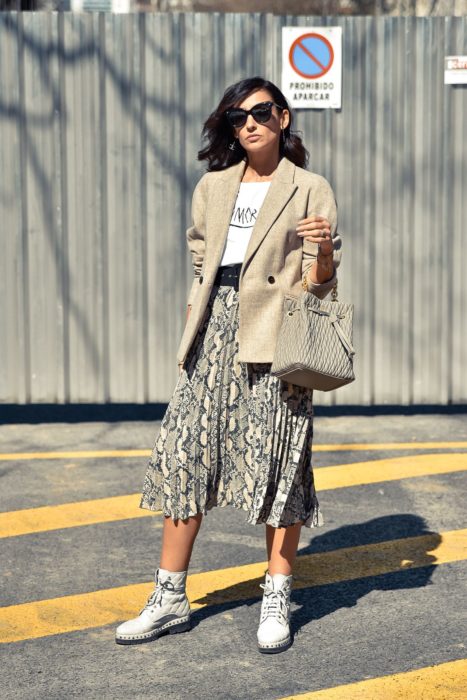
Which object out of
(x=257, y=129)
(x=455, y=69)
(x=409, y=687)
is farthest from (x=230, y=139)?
(x=455, y=69)

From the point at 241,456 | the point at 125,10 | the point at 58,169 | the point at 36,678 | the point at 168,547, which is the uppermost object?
the point at 125,10

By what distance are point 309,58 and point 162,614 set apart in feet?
15.0

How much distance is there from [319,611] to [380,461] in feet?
8.37

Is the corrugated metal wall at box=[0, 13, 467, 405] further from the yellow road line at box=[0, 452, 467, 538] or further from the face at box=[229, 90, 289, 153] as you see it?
the face at box=[229, 90, 289, 153]

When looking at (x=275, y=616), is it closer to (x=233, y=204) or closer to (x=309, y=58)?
(x=233, y=204)

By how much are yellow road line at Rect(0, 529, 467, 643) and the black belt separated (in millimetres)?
1334

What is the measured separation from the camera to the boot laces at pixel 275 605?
15.9 feet

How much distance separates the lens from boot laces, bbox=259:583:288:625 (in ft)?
15.9

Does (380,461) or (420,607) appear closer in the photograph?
(420,607)

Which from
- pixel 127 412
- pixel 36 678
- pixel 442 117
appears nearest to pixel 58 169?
pixel 127 412

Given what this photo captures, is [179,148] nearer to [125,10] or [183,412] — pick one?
[125,10]

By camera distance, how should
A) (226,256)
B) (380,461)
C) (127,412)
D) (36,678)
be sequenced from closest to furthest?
(36,678) < (226,256) < (380,461) < (127,412)

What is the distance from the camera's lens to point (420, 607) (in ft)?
17.0

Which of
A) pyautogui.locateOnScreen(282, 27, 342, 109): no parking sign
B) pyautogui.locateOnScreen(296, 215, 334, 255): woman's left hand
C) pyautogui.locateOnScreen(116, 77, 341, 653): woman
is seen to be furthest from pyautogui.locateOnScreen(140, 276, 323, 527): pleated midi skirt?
pyautogui.locateOnScreen(282, 27, 342, 109): no parking sign
